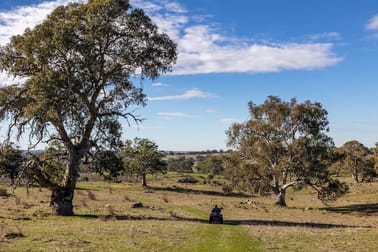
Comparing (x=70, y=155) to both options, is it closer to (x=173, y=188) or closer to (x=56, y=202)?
(x=56, y=202)

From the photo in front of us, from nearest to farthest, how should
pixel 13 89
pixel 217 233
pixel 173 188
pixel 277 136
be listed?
pixel 217 233
pixel 13 89
pixel 277 136
pixel 173 188

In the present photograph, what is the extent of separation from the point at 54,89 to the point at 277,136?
41.3 m

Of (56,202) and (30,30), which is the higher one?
(30,30)

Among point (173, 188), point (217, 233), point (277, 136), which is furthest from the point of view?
point (173, 188)

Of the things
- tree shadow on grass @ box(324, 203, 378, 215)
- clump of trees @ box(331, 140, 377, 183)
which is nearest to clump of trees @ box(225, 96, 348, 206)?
tree shadow on grass @ box(324, 203, 378, 215)

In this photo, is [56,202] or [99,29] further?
[56,202]

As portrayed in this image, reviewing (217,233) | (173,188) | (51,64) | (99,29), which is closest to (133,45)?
(99,29)

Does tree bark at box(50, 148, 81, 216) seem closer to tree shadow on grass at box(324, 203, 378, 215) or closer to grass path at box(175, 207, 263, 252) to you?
grass path at box(175, 207, 263, 252)

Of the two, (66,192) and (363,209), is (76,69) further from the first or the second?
(363,209)

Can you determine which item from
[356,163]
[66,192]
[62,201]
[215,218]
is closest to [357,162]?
[356,163]

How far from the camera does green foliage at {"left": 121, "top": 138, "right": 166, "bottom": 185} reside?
94438mm

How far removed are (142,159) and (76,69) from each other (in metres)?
62.9

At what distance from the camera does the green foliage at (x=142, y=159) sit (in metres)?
94.4

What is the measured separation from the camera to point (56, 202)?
35.4 meters
